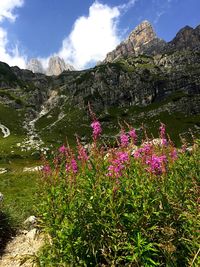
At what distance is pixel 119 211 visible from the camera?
27.1 feet

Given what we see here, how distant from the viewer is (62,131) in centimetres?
15312

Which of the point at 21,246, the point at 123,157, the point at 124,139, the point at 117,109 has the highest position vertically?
the point at 117,109

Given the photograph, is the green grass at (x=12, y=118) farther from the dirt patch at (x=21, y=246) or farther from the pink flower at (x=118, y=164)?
the pink flower at (x=118, y=164)

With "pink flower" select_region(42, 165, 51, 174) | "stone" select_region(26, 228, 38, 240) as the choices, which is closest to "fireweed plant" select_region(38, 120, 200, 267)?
"pink flower" select_region(42, 165, 51, 174)

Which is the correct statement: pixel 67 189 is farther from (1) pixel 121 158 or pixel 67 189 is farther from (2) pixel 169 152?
(2) pixel 169 152

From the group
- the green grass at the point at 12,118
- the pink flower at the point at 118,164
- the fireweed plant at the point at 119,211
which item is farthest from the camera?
the green grass at the point at 12,118

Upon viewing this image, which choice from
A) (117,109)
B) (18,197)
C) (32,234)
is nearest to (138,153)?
(32,234)

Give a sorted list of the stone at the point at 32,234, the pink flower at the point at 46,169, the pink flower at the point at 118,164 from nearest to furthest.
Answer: the pink flower at the point at 118,164 → the pink flower at the point at 46,169 → the stone at the point at 32,234

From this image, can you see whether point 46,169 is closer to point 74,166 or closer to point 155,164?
point 74,166

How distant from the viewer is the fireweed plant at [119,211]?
316 inches

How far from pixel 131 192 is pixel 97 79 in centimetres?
19430

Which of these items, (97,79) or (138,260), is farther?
(97,79)

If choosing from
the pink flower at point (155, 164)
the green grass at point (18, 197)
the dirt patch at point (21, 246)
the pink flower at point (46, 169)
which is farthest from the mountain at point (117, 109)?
the pink flower at point (155, 164)

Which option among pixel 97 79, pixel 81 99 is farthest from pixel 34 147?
pixel 97 79
